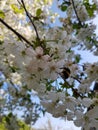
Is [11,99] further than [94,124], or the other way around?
[11,99]

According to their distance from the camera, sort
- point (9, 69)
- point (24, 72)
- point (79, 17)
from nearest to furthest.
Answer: point (24, 72) < point (79, 17) < point (9, 69)

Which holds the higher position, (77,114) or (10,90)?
(10,90)

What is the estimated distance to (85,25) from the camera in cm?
409

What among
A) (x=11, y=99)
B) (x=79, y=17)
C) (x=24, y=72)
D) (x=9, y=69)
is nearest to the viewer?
(x=24, y=72)

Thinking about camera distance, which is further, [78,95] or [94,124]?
[78,95]

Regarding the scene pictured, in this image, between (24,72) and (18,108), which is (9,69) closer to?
(18,108)

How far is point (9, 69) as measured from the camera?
14.2 ft

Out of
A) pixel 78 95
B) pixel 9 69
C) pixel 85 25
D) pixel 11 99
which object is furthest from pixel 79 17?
pixel 78 95

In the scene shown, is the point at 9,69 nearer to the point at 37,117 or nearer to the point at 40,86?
the point at 37,117

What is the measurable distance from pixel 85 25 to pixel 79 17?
197 millimetres

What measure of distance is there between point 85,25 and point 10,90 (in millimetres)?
1461

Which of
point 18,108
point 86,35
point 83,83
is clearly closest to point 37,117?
point 18,108

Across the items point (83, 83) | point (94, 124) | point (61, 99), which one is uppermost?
point (83, 83)

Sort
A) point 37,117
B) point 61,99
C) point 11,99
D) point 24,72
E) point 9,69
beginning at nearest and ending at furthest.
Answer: point 24,72, point 61,99, point 9,69, point 11,99, point 37,117
